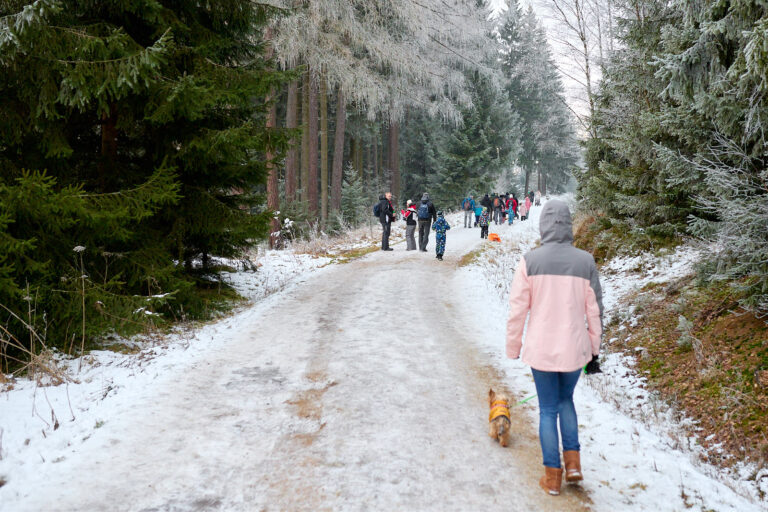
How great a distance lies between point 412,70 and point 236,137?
520 inches

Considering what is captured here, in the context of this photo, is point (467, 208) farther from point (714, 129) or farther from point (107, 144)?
point (107, 144)

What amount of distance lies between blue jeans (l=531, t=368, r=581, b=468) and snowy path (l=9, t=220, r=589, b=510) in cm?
39

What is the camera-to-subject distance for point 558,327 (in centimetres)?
363

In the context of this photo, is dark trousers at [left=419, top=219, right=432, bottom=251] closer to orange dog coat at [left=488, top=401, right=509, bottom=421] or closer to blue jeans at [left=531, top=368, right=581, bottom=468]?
orange dog coat at [left=488, top=401, right=509, bottom=421]

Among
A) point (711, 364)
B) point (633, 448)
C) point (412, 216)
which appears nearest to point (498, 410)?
point (633, 448)

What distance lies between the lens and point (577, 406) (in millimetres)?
5234

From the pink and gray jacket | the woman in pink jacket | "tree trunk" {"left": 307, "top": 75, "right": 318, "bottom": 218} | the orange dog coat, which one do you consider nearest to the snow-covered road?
the orange dog coat

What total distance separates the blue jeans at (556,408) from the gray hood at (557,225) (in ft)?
3.34

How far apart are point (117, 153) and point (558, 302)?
7.39m

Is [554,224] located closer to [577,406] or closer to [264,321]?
[577,406]

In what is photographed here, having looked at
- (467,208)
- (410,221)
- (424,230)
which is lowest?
(424,230)

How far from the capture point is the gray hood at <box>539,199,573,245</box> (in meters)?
3.73

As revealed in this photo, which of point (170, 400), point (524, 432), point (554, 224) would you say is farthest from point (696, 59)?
point (170, 400)

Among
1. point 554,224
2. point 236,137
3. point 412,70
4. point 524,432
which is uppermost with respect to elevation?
point 412,70
